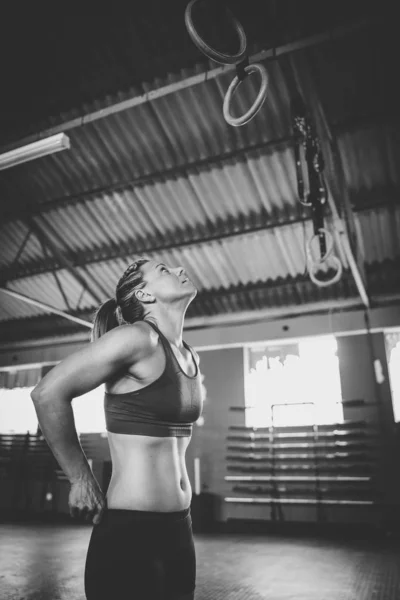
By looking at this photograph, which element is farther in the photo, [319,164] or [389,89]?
[389,89]

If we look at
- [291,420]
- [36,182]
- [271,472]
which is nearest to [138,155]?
[36,182]

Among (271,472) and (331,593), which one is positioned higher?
(271,472)

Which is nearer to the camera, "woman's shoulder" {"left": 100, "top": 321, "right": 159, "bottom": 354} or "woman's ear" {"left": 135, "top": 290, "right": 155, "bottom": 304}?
"woman's shoulder" {"left": 100, "top": 321, "right": 159, "bottom": 354}

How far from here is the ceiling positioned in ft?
14.3

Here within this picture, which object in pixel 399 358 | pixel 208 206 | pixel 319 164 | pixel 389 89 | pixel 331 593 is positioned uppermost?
pixel 389 89

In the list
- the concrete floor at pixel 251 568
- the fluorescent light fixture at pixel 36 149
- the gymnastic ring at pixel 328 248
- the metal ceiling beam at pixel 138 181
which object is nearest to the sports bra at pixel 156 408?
the concrete floor at pixel 251 568

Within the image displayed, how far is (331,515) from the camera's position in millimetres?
5949

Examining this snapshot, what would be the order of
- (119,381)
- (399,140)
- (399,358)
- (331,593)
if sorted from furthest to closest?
(399,358) → (399,140) → (331,593) → (119,381)

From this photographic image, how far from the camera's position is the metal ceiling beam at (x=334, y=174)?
3891mm

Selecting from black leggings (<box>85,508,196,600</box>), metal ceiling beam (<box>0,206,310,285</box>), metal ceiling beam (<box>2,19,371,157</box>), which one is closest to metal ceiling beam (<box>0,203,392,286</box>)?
metal ceiling beam (<box>0,206,310,285</box>)

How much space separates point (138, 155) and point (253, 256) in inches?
86.6

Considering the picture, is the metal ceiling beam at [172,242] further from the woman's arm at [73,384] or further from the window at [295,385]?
the woman's arm at [73,384]

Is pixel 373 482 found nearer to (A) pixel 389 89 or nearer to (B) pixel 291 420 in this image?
(B) pixel 291 420

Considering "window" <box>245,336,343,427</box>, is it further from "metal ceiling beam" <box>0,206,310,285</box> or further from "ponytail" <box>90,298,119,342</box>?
"ponytail" <box>90,298,119,342</box>
